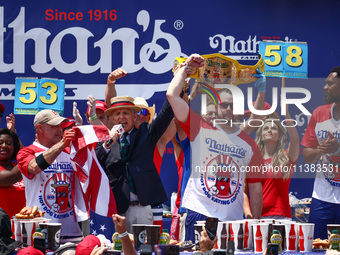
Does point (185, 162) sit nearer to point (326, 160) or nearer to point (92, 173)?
point (92, 173)

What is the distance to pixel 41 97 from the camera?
6148mm

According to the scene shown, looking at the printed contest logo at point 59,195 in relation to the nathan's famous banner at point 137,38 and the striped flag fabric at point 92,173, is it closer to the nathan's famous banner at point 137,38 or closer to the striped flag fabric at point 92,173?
the striped flag fabric at point 92,173

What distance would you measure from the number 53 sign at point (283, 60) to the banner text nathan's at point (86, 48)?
1.27 meters

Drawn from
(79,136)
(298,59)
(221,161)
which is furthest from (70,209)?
(298,59)

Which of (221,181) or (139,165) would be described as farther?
(139,165)

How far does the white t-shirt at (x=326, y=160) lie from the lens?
549cm

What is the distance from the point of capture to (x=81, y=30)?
7.03 m

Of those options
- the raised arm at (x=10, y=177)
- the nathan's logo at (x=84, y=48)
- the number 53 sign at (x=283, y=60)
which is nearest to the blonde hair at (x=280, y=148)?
the number 53 sign at (x=283, y=60)

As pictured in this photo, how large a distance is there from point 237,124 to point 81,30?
2.75 m

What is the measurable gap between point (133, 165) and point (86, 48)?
2391 mm

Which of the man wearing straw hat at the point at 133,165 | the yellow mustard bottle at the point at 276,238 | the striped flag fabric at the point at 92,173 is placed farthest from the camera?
the man wearing straw hat at the point at 133,165

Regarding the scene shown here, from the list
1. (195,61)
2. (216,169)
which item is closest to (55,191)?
(216,169)

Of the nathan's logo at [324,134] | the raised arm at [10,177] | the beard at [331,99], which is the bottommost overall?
the raised arm at [10,177]

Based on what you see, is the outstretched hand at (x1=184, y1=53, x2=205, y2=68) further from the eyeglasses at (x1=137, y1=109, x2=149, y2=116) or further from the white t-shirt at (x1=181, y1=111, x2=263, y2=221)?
the eyeglasses at (x1=137, y1=109, x2=149, y2=116)
